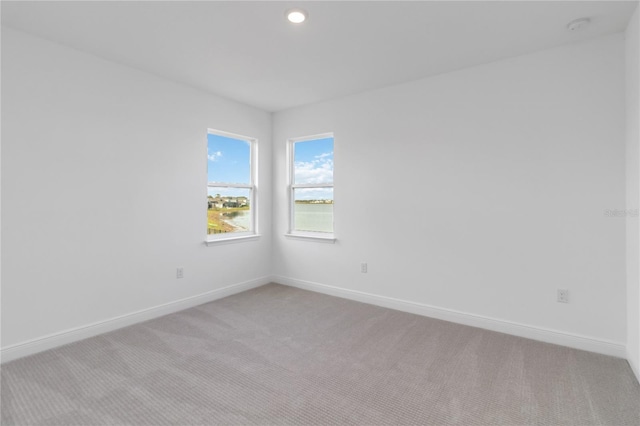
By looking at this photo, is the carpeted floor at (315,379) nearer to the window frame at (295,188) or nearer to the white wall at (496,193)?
the white wall at (496,193)

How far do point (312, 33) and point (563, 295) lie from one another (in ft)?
9.95

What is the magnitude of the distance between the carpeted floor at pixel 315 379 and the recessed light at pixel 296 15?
2564 millimetres

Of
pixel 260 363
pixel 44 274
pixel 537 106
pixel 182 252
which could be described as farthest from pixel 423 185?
pixel 44 274

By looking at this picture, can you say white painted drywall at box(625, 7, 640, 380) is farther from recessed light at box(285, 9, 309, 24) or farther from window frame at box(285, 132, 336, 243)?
window frame at box(285, 132, 336, 243)

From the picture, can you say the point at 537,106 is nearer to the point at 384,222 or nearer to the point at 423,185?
the point at 423,185

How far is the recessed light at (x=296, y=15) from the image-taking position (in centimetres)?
218

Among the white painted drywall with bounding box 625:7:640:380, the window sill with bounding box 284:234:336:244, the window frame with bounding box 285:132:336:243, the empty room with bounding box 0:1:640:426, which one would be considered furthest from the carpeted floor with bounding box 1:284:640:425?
the window frame with bounding box 285:132:336:243

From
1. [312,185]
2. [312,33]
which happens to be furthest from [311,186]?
[312,33]

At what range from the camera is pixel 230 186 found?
4.20 meters

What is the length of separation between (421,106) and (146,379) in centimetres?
348

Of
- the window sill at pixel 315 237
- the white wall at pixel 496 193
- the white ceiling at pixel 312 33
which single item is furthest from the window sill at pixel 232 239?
the white ceiling at pixel 312 33

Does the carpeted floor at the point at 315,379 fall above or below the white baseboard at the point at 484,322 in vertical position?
below

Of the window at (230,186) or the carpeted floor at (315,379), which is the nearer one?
the carpeted floor at (315,379)

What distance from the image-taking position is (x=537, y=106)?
9.07 ft
